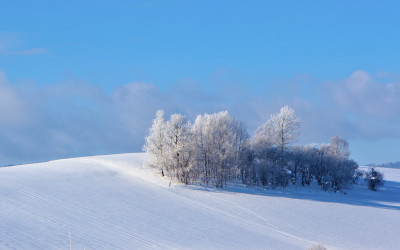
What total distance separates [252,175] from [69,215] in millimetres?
27182

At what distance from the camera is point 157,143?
171ft

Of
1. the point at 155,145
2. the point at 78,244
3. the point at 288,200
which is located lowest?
the point at 78,244

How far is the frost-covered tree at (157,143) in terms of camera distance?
5119 centimetres

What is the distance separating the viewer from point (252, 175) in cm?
5444

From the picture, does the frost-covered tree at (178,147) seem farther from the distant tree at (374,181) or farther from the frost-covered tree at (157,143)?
the distant tree at (374,181)

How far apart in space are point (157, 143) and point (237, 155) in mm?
12097

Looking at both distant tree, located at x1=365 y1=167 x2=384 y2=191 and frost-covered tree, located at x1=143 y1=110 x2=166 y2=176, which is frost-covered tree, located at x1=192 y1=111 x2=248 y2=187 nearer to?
frost-covered tree, located at x1=143 y1=110 x2=166 y2=176

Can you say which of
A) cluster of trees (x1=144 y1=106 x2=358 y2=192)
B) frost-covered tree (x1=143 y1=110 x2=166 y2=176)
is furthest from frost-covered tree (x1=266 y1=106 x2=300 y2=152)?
frost-covered tree (x1=143 y1=110 x2=166 y2=176)

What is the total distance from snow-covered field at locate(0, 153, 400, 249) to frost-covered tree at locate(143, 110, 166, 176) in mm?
1844

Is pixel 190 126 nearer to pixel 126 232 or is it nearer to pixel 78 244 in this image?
pixel 126 232

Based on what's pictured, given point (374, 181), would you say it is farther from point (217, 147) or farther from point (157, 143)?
point (157, 143)

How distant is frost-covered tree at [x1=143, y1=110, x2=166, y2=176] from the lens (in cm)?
5119

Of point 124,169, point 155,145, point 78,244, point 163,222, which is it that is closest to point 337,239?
point 163,222

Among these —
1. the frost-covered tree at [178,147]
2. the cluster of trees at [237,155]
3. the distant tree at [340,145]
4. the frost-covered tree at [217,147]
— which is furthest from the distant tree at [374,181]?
the frost-covered tree at [178,147]
